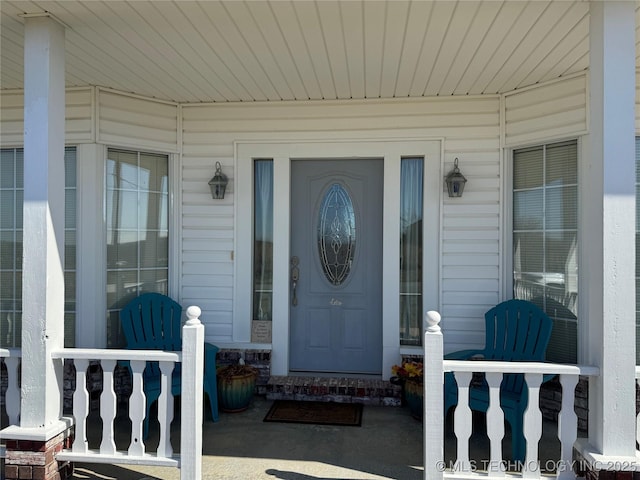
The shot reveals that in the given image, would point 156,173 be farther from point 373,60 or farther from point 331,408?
point 331,408

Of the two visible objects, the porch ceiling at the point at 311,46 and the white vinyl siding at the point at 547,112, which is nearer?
the porch ceiling at the point at 311,46

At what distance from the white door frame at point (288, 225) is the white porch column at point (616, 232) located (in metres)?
1.69

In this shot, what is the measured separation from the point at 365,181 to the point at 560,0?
2052 mm

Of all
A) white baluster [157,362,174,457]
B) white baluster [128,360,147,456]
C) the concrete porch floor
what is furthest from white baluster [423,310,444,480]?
white baluster [128,360,147,456]

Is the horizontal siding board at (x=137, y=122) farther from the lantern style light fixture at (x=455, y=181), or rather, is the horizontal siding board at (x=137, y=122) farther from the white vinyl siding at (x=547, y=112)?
the white vinyl siding at (x=547, y=112)

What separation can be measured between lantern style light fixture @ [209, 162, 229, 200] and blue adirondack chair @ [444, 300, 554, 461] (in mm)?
2321

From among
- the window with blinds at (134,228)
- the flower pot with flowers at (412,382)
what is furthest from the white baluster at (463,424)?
the window with blinds at (134,228)

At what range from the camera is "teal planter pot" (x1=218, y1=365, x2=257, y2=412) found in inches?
143

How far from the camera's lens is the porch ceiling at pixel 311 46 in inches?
97.2

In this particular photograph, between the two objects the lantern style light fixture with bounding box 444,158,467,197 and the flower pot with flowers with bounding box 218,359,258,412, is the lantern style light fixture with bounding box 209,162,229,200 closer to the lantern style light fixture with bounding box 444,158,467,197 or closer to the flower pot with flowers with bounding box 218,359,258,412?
the flower pot with flowers with bounding box 218,359,258,412

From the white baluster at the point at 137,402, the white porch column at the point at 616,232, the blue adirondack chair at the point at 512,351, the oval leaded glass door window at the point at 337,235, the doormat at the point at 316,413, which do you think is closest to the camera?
the white porch column at the point at 616,232

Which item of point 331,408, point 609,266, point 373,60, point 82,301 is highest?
point 373,60

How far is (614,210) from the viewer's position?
2236 mm

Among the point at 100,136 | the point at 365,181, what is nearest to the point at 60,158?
the point at 100,136
